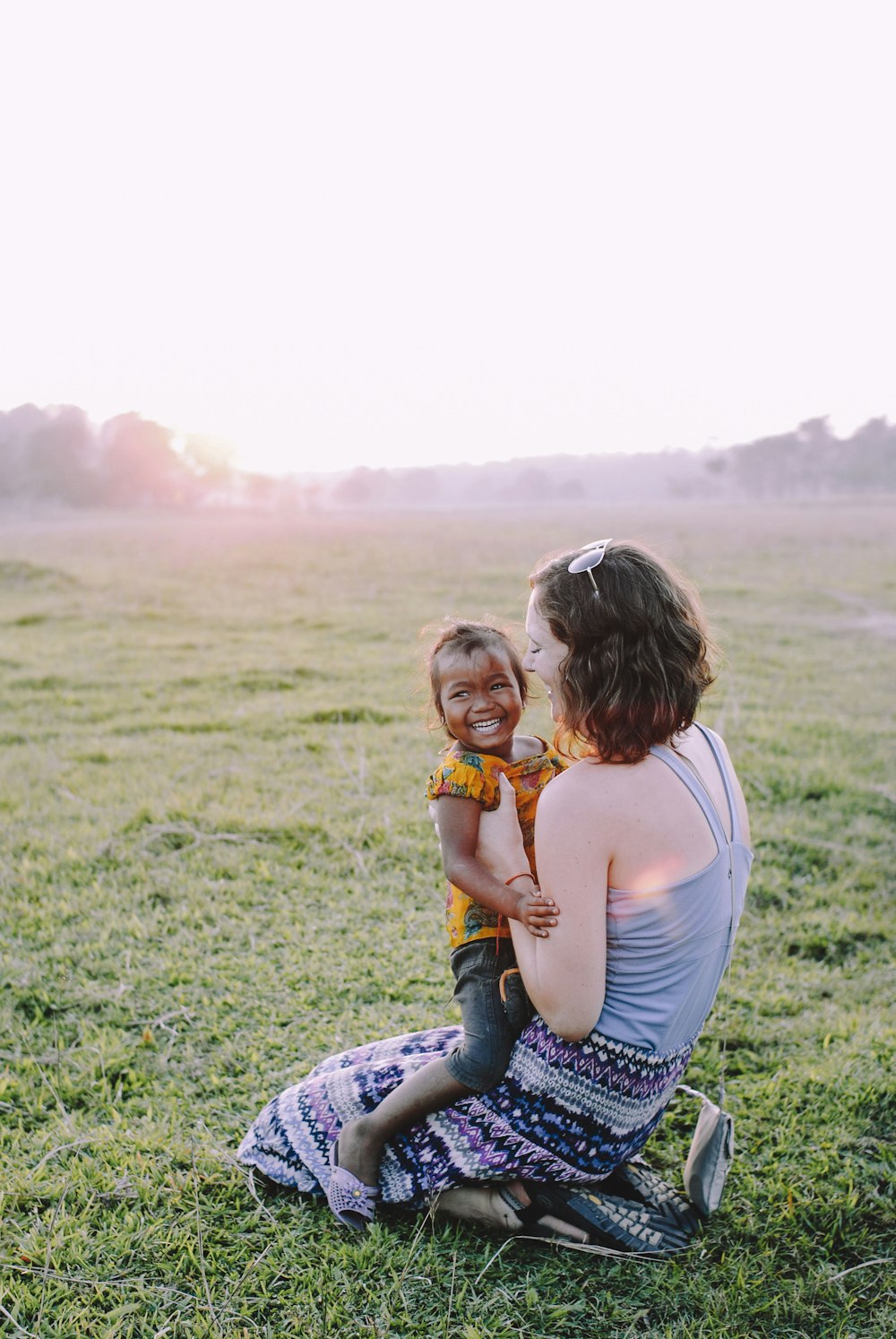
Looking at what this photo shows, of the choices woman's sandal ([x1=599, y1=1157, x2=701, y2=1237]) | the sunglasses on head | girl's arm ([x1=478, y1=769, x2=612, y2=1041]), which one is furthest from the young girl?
woman's sandal ([x1=599, y1=1157, x2=701, y2=1237])

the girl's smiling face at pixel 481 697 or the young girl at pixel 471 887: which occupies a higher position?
the girl's smiling face at pixel 481 697

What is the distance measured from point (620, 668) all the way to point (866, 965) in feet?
10.5

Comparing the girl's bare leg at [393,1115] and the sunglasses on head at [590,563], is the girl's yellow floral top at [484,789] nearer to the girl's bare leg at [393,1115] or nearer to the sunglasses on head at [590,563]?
the girl's bare leg at [393,1115]

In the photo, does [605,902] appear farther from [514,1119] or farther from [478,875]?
[514,1119]

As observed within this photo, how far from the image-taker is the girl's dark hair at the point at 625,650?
227cm

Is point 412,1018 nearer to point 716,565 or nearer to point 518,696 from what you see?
point 518,696

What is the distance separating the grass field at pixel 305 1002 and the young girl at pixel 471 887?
0.95 ft

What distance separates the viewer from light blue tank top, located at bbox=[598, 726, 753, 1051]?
2.31 meters

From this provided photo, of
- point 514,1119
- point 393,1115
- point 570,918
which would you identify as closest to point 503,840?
point 570,918

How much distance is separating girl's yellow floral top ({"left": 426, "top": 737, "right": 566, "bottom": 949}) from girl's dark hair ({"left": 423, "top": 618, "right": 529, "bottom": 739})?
20 cm

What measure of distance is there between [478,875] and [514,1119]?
67cm

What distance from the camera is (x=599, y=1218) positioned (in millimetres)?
2719

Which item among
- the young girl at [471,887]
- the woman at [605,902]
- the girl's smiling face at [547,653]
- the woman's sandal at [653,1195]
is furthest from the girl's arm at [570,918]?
the woman's sandal at [653,1195]

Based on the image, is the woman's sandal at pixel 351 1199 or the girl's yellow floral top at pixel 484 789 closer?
the girl's yellow floral top at pixel 484 789
